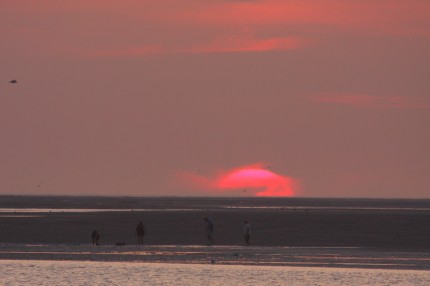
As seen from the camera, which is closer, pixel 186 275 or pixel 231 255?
pixel 186 275

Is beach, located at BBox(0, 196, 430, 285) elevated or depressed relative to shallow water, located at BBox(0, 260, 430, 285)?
elevated

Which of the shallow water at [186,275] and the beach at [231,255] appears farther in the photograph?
the beach at [231,255]

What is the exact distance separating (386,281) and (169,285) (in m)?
9.66

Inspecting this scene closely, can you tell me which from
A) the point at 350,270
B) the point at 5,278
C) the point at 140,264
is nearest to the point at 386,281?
the point at 350,270

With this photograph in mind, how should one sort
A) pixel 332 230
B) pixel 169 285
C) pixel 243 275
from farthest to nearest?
pixel 332 230
pixel 243 275
pixel 169 285

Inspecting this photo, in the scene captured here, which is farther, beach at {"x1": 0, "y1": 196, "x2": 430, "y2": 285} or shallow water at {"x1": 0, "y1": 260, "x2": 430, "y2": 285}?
beach at {"x1": 0, "y1": 196, "x2": 430, "y2": 285}

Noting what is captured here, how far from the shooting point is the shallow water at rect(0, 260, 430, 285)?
156 feet

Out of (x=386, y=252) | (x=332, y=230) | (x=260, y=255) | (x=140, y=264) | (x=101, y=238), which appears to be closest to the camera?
(x=140, y=264)

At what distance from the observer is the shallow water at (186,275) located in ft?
156

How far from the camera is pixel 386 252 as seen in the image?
216ft

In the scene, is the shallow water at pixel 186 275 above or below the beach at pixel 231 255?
below

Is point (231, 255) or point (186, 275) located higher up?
point (231, 255)

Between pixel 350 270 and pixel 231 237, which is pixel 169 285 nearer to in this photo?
pixel 350 270

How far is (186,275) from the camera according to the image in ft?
164
